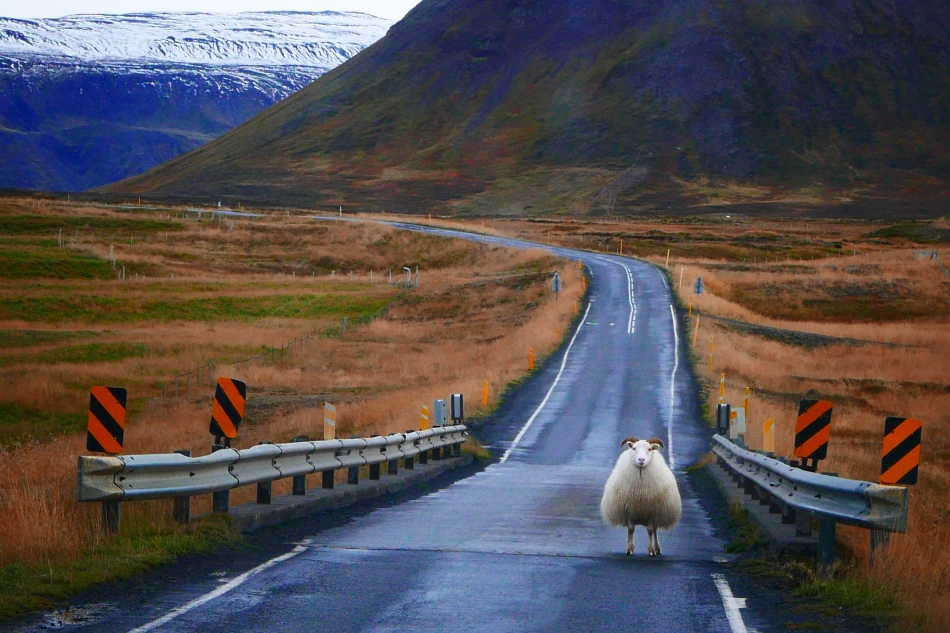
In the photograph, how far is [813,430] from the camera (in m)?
13.0

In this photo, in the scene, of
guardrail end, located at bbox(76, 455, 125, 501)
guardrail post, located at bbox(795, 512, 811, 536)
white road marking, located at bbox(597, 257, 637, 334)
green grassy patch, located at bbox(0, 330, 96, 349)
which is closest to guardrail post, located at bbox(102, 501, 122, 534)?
guardrail end, located at bbox(76, 455, 125, 501)

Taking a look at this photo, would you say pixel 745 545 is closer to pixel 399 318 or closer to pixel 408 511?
pixel 408 511

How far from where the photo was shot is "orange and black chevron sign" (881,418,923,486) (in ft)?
34.8

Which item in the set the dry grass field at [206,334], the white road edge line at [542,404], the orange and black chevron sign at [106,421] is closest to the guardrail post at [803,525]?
the dry grass field at [206,334]

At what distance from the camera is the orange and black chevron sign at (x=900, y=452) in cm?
1062

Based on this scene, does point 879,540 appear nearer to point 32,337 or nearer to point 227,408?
point 227,408

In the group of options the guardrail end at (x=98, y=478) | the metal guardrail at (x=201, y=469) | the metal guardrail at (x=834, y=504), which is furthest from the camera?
the metal guardrail at (x=201, y=469)

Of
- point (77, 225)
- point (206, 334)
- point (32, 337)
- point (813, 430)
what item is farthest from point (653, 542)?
point (77, 225)

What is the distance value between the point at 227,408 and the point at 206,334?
42.2 metres

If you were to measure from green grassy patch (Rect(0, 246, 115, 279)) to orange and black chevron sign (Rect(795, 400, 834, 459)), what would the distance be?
64.6 meters

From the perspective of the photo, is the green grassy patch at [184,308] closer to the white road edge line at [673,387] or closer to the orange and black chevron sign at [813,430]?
the white road edge line at [673,387]

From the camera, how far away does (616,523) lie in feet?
41.2

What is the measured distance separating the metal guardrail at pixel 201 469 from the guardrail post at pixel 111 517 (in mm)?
268

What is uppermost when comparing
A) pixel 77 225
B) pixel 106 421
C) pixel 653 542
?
pixel 77 225
